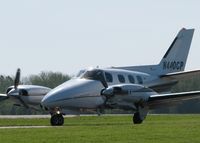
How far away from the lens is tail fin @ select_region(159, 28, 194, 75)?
51406 millimetres

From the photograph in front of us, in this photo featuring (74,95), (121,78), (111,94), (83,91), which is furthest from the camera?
(121,78)

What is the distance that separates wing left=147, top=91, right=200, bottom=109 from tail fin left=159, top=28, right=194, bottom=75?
25.3 ft

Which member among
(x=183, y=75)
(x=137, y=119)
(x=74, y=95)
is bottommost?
(x=137, y=119)

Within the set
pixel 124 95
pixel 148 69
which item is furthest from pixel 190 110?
pixel 124 95

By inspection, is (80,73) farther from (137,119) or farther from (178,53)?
(178,53)

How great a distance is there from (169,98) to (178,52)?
981 cm

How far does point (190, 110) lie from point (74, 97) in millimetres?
59201

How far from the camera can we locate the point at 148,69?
49.2 meters

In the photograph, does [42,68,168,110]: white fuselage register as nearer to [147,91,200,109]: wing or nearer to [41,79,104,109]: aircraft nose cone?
[41,79,104,109]: aircraft nose cone

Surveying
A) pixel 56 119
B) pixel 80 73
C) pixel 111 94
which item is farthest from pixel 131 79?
pixel 56 119

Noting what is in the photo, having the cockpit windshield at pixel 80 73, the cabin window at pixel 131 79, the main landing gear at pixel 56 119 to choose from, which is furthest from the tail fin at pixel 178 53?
the main landing gear at pixel 56 119

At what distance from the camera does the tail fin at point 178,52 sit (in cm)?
5141

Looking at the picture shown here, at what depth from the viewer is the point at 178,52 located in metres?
52.3

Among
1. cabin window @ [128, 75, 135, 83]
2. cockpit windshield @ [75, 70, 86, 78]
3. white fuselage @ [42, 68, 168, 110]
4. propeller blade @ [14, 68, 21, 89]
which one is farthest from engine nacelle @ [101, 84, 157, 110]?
propeller blade @ [14, 68, 21, 89]
